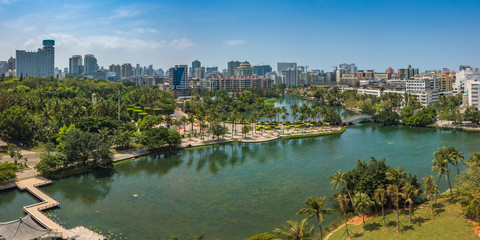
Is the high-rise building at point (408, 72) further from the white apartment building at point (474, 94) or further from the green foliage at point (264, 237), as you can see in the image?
the green foliage at point (264, 237)

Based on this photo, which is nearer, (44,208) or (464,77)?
(44,208)

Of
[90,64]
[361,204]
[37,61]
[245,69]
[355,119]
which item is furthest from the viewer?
[90,64]

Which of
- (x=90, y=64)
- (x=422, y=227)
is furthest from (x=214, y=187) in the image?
(x=90, y=64)

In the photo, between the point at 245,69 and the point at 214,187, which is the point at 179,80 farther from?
the point at 214,187

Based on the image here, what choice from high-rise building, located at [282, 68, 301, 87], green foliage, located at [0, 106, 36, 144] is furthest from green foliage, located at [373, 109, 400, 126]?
high-rise building, located at [282, 68, 301, 87]

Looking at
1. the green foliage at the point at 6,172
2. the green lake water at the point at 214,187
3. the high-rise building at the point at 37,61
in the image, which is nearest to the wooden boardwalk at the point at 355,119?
the green lake water at the point at 214,187
